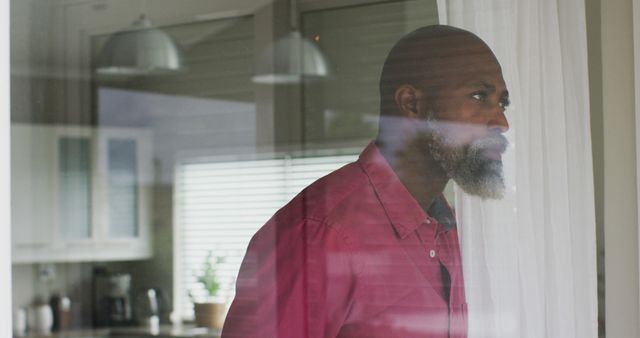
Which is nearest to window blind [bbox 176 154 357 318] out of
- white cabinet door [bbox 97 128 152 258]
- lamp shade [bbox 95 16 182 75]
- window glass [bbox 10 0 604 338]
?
window glass [bbox 10 0 604 338]

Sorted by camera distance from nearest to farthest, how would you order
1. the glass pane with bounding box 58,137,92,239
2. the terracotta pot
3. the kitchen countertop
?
the terracotta pot, the kitchen countertop, the glass pane with bounding box 58,137,92,239

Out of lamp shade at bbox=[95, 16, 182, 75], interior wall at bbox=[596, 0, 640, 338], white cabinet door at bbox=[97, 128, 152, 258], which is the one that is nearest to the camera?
interior wall at bbox=[596, 0, 640, 338]

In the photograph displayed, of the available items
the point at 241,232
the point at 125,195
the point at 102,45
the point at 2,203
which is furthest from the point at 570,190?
the point at 125,195

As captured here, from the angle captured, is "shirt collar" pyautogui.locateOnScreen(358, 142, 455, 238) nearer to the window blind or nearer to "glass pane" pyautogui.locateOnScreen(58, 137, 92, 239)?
the window blind

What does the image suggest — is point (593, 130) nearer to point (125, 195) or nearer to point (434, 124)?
point (434, 124)

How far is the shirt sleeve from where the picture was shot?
95cm

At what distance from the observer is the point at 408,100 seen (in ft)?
3.02

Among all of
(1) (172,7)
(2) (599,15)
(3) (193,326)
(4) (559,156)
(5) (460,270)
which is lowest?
(3) (193,326)

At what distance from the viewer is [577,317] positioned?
33.8 inches

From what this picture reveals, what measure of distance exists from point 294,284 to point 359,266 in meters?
0.09

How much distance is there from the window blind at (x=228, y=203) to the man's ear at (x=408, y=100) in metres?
0.08

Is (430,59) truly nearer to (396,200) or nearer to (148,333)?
(396,200)

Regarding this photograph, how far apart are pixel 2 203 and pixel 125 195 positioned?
0.99 meters

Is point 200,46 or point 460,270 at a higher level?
point 200,46
